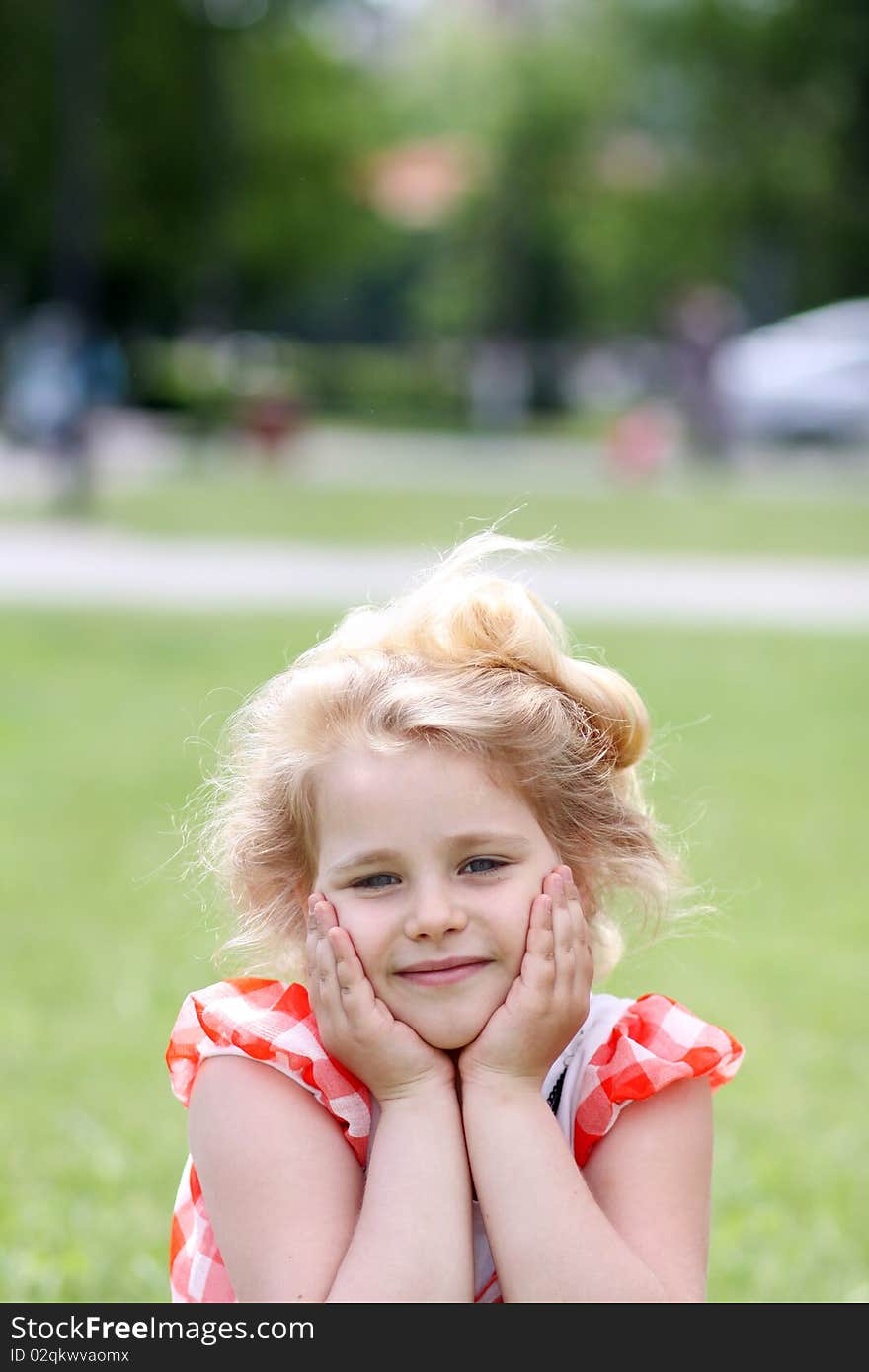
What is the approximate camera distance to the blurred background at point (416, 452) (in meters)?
4.21

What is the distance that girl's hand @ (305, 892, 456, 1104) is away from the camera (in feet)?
6.13

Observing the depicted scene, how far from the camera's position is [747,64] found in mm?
39750

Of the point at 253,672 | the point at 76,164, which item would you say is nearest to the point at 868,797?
the point at 253,672

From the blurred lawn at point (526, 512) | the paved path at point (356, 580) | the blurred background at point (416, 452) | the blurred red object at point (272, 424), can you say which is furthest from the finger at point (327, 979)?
the blurred red object at point (272, 424)

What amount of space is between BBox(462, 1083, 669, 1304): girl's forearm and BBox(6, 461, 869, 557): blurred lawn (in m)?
11.0

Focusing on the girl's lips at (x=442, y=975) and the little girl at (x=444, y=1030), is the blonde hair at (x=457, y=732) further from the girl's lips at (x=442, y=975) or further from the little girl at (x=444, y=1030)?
the girl's lips at (x=442, y=975)

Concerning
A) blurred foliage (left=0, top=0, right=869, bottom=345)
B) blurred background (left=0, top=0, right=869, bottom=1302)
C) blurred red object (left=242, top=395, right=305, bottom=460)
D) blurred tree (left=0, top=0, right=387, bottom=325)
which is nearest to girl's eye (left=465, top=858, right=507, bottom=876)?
blurred background (left=0, top=0, right=869, bottom=1302)

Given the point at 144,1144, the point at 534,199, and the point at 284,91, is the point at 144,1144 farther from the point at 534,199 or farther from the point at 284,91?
the point at 534,199

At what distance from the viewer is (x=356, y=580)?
38.3ft

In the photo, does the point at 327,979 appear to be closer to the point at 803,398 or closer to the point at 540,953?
the point at 540,953

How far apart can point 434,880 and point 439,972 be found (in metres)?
0.09

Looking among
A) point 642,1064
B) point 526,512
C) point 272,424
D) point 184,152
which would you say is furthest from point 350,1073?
point 184,152

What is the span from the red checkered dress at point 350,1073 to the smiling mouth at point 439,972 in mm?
137

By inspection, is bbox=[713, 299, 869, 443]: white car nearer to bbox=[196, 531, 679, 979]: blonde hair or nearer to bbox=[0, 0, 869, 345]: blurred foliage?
bbox=[0, 0, 869, 345]: blurred foliage
